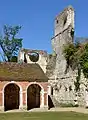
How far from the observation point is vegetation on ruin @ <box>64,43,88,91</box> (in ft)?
112

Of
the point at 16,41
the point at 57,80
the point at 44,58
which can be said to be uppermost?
the point at 16,41

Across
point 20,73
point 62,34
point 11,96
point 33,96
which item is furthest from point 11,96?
point 62,34

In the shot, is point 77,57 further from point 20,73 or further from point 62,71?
point 20,73

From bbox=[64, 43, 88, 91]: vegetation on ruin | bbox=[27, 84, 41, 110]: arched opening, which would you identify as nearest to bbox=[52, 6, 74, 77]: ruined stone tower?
bbox=[64, 43, 88, 91]: vegetation on ruin

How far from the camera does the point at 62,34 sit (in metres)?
42.4

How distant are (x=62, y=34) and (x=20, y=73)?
1108 cm

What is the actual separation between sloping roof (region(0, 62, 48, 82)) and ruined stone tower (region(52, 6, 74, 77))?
614 cm

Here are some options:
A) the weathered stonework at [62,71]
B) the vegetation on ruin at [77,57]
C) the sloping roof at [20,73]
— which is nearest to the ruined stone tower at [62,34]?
the weathered stonework at [62,71]

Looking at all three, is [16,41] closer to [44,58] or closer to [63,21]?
[44,58]

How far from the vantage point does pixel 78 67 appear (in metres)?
35.8

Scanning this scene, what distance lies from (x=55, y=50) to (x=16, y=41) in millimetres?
17960

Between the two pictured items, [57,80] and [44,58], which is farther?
[44,58]

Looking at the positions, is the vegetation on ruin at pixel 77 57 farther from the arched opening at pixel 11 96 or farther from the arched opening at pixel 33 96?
the arched opening at pixel 11 96

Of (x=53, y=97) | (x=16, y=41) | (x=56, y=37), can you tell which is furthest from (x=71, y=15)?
(x=16, y=41)
